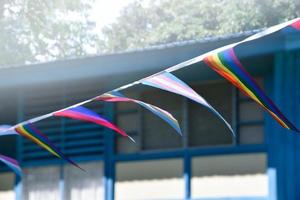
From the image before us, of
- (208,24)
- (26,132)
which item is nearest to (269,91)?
(26,132)

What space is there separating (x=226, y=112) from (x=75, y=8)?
2623 cm

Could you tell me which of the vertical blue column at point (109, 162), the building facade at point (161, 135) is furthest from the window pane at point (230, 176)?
the vertical blue column at point (109, 162)

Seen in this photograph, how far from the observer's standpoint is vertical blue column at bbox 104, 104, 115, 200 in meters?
14.6

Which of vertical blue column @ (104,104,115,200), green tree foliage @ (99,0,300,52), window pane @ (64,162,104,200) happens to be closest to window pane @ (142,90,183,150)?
vertical blue column @ (104,104,115,200)

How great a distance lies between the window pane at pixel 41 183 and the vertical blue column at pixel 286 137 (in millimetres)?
3828

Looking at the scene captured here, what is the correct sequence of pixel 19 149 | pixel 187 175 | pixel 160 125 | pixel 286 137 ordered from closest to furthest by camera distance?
pixel 286 137 < pixel 187 175 < pixel 160 125 < pixel 19 149

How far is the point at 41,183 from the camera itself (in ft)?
50.6

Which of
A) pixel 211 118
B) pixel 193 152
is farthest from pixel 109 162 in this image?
pixel 211 118

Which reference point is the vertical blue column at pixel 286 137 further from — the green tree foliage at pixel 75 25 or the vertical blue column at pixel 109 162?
the green tree foliage at pixel 75 25

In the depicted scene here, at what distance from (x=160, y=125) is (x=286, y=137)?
2262mm

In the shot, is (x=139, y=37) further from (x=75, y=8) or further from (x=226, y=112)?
(x=226, y=112)

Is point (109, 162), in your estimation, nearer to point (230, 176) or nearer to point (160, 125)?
point (160, 125)

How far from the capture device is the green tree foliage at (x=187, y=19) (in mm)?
34344

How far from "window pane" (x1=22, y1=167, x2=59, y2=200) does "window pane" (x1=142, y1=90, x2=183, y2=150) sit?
5.65ft
